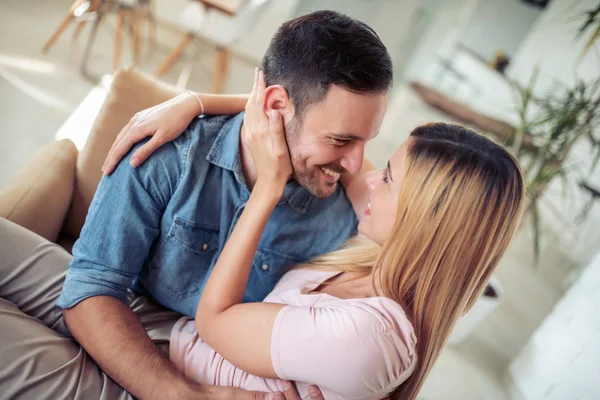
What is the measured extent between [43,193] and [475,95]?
15.2 feet

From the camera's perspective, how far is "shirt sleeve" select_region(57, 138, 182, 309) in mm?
912

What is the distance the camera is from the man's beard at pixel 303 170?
3.33 feet

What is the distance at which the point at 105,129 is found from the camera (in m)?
1.18

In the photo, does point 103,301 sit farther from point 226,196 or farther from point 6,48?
point 6,48

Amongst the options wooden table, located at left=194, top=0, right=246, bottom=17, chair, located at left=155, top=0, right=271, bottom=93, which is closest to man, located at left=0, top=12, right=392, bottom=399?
wooden table, located at left=194, top=0, right=246, bottom=17

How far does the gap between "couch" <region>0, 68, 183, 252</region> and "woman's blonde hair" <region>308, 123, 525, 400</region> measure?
81 centimetres

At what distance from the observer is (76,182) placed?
1.19m

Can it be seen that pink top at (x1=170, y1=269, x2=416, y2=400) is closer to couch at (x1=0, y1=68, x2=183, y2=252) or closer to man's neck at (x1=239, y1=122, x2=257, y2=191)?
man's neck at (x1=239, y1=122, x2=257, y2=191)

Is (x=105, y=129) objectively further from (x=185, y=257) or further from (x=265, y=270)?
(x=265, y=270)

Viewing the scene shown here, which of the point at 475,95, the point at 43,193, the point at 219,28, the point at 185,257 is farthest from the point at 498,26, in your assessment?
the point at 43,193

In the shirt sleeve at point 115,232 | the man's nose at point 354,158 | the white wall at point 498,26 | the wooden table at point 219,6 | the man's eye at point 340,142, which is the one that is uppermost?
the white wall at point 498,26

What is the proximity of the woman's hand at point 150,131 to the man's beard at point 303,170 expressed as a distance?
0.25 m

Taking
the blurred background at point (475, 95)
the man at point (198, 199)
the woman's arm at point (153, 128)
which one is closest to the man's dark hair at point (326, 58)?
the man at point (198, 199)

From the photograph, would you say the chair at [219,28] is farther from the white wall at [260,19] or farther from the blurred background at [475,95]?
the white wall at [260,19]
